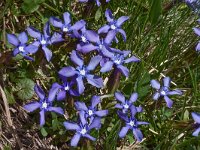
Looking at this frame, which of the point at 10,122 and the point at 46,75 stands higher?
the point at 46,75

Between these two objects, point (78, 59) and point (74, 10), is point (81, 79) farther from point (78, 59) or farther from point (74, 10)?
point (74, 10)

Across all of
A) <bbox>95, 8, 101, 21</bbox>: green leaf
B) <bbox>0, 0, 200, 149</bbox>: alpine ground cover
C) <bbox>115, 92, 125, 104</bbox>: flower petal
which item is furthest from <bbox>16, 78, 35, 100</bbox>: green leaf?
<bbox>95, 8, 101, 21</bbox>: green leaf

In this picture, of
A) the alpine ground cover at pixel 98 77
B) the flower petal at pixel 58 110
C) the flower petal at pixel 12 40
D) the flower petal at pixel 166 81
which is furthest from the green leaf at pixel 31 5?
the flower petal at pixel 166 81

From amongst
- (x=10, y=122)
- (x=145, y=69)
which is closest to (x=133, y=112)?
(x=145, y=69)

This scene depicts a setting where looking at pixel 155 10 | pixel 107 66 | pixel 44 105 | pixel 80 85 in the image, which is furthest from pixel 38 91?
pixel 155 10

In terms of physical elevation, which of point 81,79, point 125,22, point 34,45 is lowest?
point 81,79

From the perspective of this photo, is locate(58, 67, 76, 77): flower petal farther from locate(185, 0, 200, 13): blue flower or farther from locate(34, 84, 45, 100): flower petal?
locate(185, 0, 200, 13): blue flower

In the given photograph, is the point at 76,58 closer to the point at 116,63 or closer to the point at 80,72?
the point at 80,72

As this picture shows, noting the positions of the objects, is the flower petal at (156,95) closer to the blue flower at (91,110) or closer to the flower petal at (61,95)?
the blue flower at (91,110)
